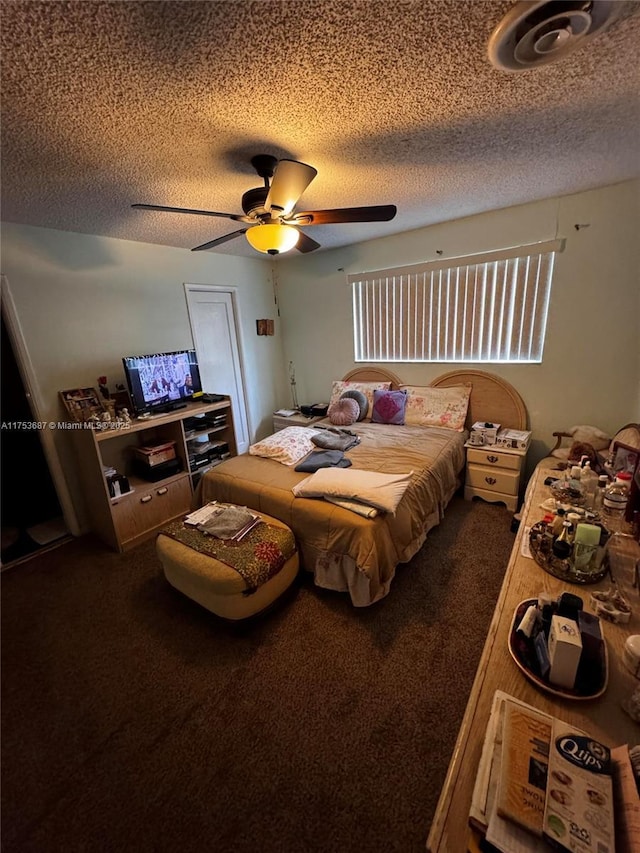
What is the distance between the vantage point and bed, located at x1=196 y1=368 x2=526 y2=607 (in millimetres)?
1787

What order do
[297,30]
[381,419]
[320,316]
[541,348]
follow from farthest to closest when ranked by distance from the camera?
[320,316] → [381,419] → [541,348] → [297,30]

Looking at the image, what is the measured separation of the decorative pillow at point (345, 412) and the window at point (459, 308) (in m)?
0.70

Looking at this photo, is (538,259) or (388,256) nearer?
(538,259)

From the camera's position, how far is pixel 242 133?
1.46 metres

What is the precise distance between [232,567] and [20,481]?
114 inches

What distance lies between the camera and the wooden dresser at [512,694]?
669mm

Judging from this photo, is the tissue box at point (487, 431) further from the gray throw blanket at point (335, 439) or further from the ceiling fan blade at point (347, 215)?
the ceiling fan blade at point (347, 215)

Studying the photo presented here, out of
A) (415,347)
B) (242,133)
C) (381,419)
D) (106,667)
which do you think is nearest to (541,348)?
(415,347)

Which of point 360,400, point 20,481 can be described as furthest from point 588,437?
point 20,481

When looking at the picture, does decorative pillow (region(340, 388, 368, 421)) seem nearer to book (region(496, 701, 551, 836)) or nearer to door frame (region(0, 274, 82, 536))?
door frame (region(0, 274, 82, 536))

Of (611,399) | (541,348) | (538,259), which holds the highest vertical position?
(538,259)

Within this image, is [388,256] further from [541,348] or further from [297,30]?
[297,30]

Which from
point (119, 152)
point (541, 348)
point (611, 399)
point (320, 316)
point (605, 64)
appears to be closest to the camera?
point (605, 64)

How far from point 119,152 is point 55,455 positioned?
212 centimetres
